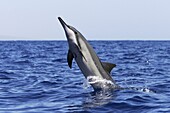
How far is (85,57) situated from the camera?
37.8 ft

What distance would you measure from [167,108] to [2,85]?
23.4 feet

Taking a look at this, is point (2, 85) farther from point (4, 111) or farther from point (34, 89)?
point (4, 111)

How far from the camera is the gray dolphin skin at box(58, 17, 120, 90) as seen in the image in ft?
37.8

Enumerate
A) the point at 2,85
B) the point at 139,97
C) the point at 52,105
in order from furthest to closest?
the point at 2,85 < the point at 139,97 < the point at 52,105

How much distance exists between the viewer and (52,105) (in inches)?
405

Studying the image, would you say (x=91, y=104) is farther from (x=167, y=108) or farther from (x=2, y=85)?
(x=2, y=85)

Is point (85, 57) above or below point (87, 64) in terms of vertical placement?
above

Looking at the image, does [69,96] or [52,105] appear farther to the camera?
[69,96]

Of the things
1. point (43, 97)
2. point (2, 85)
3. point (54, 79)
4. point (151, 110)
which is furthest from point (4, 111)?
point (54, 79)

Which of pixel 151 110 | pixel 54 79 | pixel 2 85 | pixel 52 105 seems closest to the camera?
pixel 151 110

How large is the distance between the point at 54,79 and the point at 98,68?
5157 millimetres

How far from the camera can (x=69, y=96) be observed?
11.8 metres

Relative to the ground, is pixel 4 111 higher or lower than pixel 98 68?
lower

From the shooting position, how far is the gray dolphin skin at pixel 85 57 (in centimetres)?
1151
